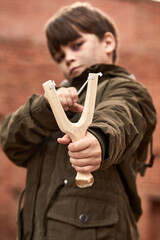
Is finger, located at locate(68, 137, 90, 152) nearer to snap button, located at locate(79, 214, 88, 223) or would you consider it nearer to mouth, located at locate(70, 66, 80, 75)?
snap button, located at locate(79, 214, 88, 223)

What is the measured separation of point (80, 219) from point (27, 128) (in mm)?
311

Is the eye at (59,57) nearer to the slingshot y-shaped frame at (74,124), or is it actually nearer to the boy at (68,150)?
the boy at (68,150)

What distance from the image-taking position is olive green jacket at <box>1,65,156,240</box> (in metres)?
0.96

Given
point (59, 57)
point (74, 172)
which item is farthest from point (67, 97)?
point (59, 57)

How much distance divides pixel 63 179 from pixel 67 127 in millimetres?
356

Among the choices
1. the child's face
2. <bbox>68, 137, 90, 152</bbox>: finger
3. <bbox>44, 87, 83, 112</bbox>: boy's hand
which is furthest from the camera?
the child's face

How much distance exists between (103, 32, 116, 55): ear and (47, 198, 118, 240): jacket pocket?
61 centimetres

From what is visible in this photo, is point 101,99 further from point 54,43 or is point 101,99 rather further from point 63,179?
point 54,43

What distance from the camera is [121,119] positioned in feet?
2.85

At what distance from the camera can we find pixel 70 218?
0.97 m

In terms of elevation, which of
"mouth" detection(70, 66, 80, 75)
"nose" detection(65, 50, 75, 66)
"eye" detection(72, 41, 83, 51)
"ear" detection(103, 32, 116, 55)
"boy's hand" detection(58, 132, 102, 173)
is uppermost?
"ear" detection(103, 32, 116, 55)

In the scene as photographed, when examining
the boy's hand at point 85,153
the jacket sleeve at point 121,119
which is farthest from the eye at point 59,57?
the boy's hand at point 85,153

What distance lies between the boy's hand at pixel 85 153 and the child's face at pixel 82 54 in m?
0.59

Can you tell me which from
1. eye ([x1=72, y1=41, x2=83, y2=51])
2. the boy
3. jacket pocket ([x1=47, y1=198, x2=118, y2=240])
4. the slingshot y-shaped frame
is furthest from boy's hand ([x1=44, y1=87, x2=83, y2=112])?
eye ([x1=72, y1=41, x2=83, y2=51])
